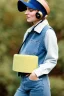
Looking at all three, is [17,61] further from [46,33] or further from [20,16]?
[20,16]

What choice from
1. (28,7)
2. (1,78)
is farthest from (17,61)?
(1,78)

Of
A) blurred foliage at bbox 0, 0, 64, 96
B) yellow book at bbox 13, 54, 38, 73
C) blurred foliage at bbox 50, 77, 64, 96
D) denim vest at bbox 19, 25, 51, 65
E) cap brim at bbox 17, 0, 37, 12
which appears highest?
cap brim at bbox 17, 0, 37, 12

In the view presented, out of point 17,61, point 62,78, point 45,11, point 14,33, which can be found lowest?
point 62,78

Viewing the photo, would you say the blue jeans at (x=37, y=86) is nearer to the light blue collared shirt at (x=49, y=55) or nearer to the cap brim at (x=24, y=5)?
the light blue collared shirt at (x=49, y=55)

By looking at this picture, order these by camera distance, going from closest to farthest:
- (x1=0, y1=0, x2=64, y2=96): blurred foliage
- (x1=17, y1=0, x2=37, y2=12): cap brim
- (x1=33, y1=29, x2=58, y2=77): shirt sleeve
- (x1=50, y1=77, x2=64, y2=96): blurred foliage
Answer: (x1=33, y1=29, x2=58, y2=77): shirt sleeve, (x1=17, y1=0, x2=37, y2=12): cap brim, (x1=50, y1=77, x2=64, y2=96): blurred foliage, (x1=0, y1=0, x2=64, y2=96): blurred foliage

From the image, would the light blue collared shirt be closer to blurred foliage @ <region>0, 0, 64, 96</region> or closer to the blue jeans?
the blue jeans

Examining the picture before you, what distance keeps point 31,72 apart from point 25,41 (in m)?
0.34

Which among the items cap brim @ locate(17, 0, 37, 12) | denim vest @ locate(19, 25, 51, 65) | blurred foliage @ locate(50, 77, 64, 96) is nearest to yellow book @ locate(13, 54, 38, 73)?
denim vest @ locate(19, 25, 51, 65)

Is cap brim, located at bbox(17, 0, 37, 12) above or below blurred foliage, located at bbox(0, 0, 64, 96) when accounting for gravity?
above

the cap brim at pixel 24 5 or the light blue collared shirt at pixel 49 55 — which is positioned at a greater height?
the cap brim at pixel 24 5

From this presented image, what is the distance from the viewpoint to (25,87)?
186 inches

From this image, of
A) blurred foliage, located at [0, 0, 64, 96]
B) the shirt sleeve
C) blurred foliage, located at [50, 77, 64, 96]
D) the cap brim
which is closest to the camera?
the shirt sleeve

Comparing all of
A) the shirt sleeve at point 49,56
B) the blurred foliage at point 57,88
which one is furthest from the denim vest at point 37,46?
the blurred foliage at point 57,88

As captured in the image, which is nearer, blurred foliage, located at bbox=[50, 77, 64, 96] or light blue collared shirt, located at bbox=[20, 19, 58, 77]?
light blue collared shirt, located at bbox=[20, 19, 58, 77]
